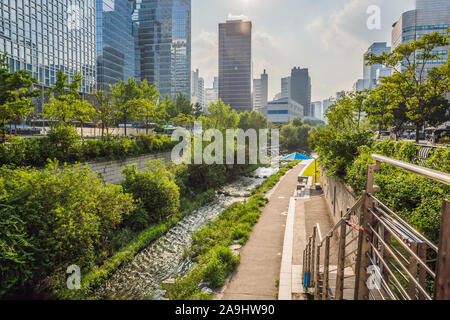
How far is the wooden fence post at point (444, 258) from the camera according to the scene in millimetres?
1603

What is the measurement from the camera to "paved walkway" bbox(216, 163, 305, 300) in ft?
23.5

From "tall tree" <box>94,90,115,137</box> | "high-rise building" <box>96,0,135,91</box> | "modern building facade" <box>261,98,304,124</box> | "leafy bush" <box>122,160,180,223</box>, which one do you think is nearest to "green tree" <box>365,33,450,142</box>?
"leafy bush" <box>122,160,180,223</box>

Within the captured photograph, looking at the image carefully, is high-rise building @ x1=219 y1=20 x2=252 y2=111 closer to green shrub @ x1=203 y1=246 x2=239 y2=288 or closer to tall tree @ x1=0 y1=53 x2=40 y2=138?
tall tree @ x1=0 y1=53 x2=40 y2=138

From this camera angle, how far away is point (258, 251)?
985cm

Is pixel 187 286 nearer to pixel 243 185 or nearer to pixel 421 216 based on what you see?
pixel 421 216

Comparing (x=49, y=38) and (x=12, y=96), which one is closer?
(x=12, y=96)

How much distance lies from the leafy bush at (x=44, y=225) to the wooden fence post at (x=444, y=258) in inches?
308

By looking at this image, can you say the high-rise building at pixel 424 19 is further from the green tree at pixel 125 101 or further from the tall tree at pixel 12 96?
the tall tree at pixel 12 96

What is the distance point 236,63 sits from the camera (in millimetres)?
112625

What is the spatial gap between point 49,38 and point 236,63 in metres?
80.9

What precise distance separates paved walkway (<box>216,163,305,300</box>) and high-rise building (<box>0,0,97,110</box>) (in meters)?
35.7

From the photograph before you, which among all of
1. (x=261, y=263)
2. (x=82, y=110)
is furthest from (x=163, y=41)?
(x=261, y=263)

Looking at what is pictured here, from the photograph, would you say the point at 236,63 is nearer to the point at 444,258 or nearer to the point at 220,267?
the point at 220,267
